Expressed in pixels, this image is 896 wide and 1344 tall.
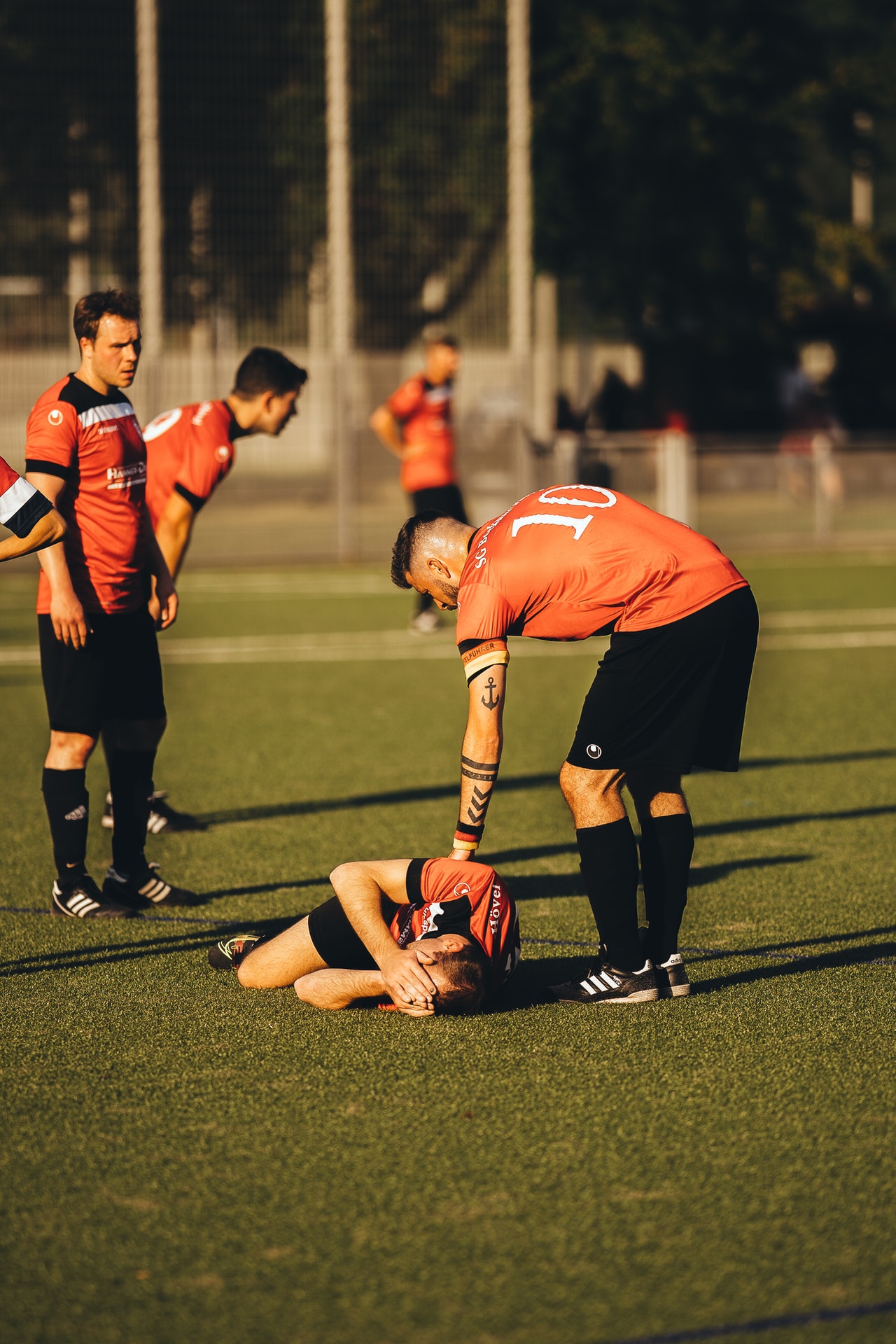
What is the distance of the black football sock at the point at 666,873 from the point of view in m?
5.34

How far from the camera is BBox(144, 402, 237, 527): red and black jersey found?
7.87 meters

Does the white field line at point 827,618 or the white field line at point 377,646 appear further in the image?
the white field line at point 827,618

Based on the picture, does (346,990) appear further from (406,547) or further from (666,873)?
(406,547)

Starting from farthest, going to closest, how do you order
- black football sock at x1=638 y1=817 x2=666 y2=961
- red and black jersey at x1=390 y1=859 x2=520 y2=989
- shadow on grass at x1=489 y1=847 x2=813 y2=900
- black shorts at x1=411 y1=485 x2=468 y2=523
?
1. black shorts at x1=411 y1=485 x2=468 y2=523
2. shadow on grass at x1=489 y1=847 x2=813 y2=900
3. black football sock at x1=638 y1=817 x2=666 y2=961
4. red and black jersey at x1=390 y1=859 x2=520 y2=989

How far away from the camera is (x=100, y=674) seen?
6398 millimetres

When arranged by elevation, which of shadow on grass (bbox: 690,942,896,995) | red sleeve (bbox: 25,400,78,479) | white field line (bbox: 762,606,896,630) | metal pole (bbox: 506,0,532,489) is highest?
metal pole (bbox: 506,0,532,489)

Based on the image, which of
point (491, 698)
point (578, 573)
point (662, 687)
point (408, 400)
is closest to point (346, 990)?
point (491, 698)

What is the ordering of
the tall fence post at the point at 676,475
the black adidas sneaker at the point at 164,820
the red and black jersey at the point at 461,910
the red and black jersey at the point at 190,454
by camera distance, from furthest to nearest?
the tall fence post at the point at 676,475 < the black adidas sneaker at the point at 164,820 < the red and black jersey at the point at 190,454 < the red and black jersey at the point at 461,910

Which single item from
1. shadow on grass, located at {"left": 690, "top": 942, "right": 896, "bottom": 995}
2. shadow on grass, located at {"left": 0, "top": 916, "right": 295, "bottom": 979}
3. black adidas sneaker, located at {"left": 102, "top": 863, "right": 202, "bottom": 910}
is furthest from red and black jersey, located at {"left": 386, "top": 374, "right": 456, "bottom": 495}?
shadow on grass, located at {"left": 690, "top": 942, "right": 896, "bottom": 995}

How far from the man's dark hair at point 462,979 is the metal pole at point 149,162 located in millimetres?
19707

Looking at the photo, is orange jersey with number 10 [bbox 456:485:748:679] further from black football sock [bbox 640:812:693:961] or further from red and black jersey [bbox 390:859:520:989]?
black football sock [bbox 640:812:693:961]

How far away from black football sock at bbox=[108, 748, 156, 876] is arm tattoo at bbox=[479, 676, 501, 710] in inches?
89.3

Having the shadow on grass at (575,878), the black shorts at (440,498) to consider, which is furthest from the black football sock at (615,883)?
the black shorts at (440,498)

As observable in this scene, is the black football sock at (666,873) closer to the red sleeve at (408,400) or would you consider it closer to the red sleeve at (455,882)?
the red sleeve at (455,882)
